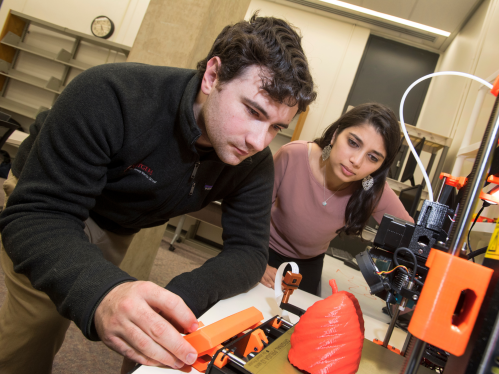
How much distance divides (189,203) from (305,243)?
2.51 feet

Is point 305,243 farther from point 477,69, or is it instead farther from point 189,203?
point 477,69

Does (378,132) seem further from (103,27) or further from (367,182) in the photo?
(103,27)

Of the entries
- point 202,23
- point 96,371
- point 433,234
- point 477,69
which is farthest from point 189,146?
point 477,69

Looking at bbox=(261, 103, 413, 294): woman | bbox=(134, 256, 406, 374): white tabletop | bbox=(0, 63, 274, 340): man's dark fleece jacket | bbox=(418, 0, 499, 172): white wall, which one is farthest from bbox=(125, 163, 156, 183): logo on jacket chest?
bbox=(418, 0, 499, 172): white wall

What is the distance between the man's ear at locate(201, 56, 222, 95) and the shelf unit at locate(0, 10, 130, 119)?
13.0 ft

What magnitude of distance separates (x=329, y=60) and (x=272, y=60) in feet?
A: 12.7

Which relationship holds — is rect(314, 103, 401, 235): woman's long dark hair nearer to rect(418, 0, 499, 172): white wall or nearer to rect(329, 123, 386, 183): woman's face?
rect(329, 123, 386, 183): woman's face

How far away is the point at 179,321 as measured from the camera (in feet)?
1.70

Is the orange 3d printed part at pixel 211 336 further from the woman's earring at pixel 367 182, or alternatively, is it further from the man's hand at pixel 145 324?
the woman's earring at pixel 367 182

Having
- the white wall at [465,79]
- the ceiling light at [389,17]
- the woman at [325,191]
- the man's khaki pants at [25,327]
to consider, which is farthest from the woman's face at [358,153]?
the ceiling light at [389,17]

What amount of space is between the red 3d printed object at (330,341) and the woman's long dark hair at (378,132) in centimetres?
102

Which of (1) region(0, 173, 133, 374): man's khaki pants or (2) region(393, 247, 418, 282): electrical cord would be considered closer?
(2) region(393, 247, 418, 282): electrical cord

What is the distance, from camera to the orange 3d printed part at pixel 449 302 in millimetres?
331

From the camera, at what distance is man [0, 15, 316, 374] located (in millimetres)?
527
